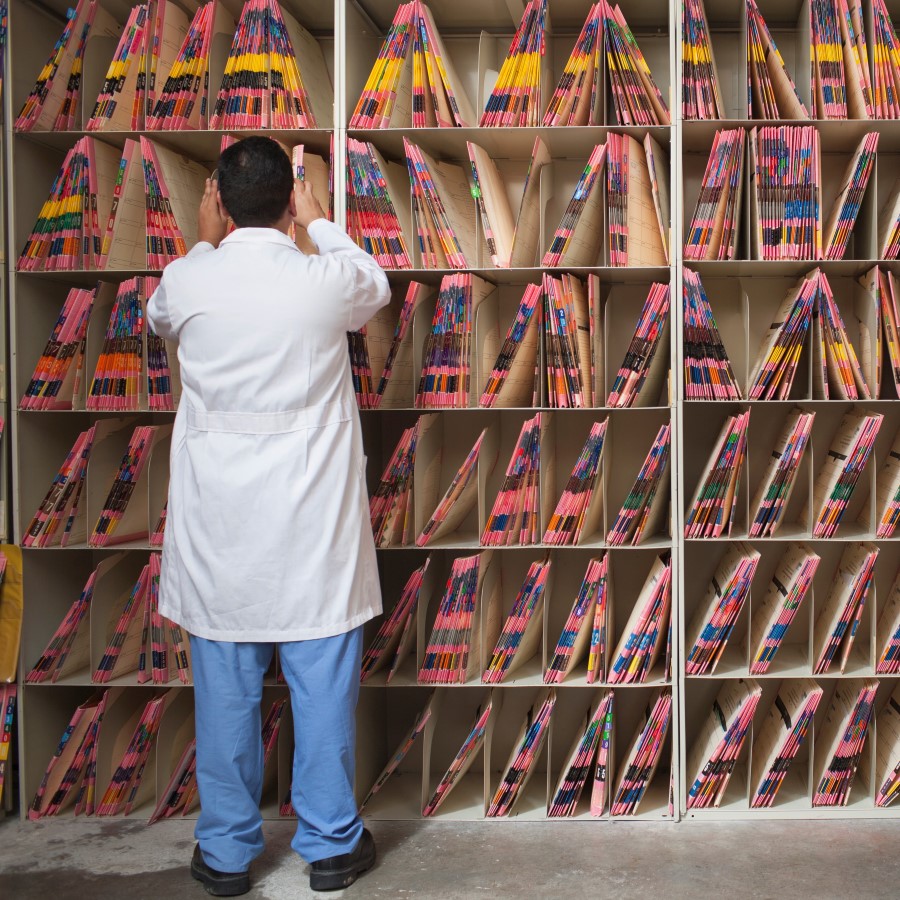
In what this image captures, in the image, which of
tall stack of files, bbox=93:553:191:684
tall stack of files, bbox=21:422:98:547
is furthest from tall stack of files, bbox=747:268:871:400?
tall stack of files, bbox=21:422:98:547

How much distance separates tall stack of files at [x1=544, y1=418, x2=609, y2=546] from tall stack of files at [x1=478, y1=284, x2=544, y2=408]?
7.6 inches

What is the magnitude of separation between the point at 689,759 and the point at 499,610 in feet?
2.20

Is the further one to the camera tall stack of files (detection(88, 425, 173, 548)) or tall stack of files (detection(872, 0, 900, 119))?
tall stack of files (detection(88, 425, 173, 548))

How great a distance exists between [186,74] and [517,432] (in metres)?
1.29

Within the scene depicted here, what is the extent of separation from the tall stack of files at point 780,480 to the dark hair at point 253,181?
1.37m

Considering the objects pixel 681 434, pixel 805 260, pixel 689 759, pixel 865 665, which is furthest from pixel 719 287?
pixel 689 759

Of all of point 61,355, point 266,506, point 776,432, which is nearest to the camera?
point 266,506

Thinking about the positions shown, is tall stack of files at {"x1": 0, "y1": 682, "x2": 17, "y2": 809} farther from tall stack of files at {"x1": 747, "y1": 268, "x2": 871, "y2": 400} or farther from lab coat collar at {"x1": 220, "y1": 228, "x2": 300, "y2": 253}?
tall stack of files at {"x1": 747, "y1": 268, "x2": 871, "y2": 400}

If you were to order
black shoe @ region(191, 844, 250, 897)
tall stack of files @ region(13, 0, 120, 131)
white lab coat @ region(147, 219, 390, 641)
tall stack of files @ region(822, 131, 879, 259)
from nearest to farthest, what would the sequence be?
white lab coat @ region(147, 219, 390, 641) < black shoe @ region(191, 844, 250, 897) < tall stack of files @ region(822, 131, 879, 259) < tall stack of files @ region(13, 0, 120, 131)

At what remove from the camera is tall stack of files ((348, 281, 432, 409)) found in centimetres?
254

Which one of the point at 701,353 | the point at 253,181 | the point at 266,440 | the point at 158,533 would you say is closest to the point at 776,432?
the point at 701,353

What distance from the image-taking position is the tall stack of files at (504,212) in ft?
8.34

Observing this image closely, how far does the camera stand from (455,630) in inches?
102

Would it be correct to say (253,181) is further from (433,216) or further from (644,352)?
(644,352)
